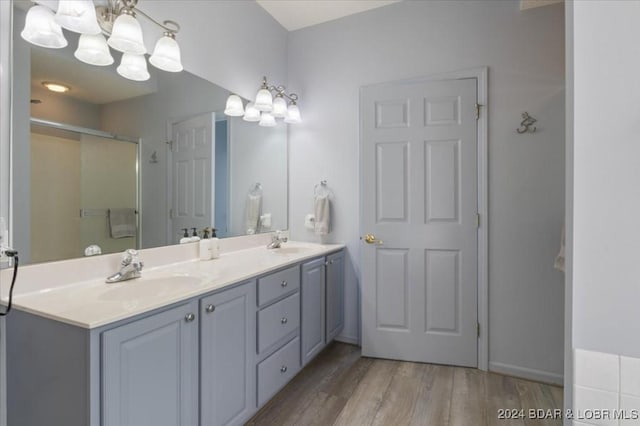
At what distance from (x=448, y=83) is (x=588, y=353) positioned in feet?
6.63

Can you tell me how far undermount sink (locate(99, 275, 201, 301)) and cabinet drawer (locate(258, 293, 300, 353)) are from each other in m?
0.43

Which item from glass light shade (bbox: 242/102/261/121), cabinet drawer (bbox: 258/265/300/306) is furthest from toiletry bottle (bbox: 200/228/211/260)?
glass light shade (bbox: 242/102/261/121)

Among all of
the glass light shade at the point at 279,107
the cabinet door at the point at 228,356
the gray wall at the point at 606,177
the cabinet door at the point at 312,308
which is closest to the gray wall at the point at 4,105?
the cabinet door at the point at 228,356

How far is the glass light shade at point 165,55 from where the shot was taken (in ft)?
5.31

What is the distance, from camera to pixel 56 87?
137 cm

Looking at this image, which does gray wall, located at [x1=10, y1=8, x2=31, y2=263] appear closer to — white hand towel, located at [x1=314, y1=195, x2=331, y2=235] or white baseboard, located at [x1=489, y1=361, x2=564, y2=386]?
white hand towel, located at [x1=314, y1=195, x2=331, y2=235]

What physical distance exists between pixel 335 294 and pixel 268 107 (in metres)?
1.58

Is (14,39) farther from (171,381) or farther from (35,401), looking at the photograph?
(171,381)

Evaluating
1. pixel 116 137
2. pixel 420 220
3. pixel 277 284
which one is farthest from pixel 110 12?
pixel 420 220

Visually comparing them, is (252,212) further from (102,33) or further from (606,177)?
(606,177)

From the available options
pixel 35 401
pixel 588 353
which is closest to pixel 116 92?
pixel 35 401

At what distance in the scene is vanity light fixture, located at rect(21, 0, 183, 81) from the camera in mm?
1255

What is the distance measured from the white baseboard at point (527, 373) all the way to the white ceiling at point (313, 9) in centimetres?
282

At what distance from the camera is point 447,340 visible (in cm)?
232
